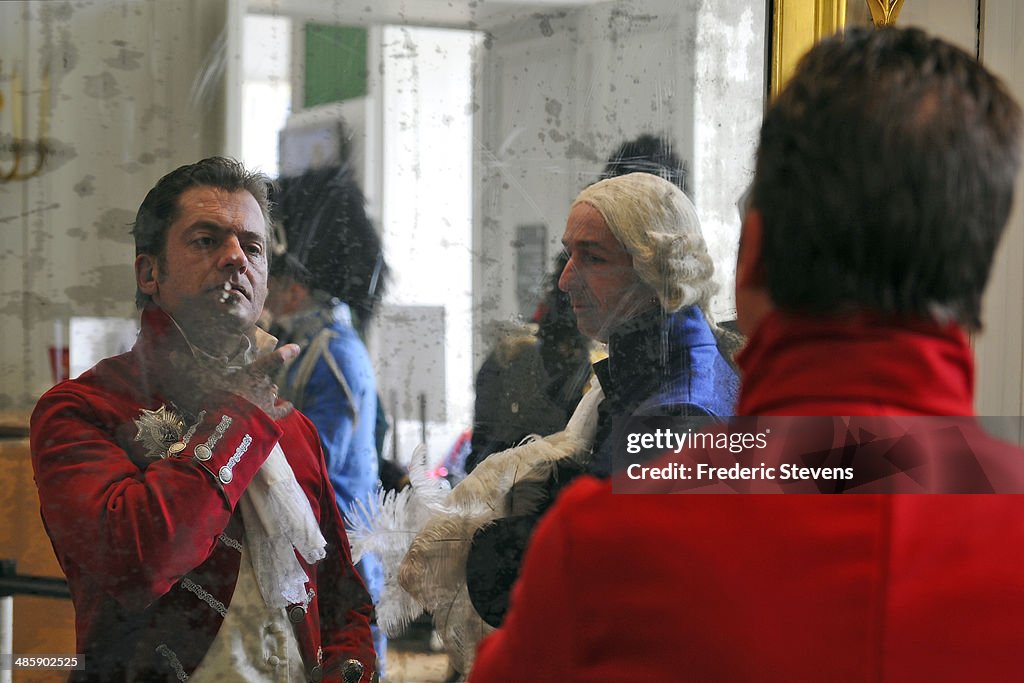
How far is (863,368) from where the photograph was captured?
57 centimetres

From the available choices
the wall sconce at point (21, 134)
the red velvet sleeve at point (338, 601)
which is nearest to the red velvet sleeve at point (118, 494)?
the red velvet sleeve at point (338, 601)

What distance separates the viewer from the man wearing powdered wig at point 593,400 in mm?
1118

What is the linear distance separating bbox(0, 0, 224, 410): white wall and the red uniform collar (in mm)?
701

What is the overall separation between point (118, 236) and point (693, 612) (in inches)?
28.8

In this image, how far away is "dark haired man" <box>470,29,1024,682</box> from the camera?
0.56m

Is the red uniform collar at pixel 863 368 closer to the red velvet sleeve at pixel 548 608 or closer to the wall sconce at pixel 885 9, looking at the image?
the red velvet sleeve at pixel 548 608

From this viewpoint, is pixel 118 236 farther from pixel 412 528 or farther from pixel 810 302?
pixel 810 302

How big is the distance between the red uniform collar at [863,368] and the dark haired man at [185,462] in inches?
24.2

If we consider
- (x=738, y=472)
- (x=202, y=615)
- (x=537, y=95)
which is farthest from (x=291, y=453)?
(x=738, y=472)

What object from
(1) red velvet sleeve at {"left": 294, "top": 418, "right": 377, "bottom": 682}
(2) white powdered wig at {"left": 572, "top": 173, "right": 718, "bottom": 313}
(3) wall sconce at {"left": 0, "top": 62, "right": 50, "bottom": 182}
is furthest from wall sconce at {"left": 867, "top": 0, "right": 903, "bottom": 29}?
(3) wall sconce at {"left": 0, "top": 62, "right": 50, "bottom": 182}

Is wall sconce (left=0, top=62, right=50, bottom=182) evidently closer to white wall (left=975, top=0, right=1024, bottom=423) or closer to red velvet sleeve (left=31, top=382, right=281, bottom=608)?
red velvet sleeve (left=31, top=382, right=281, bottom=608)

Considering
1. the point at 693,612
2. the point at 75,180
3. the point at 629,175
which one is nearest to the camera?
the point at 693,612

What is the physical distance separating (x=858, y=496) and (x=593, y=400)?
56cm

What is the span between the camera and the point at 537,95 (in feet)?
3.64
